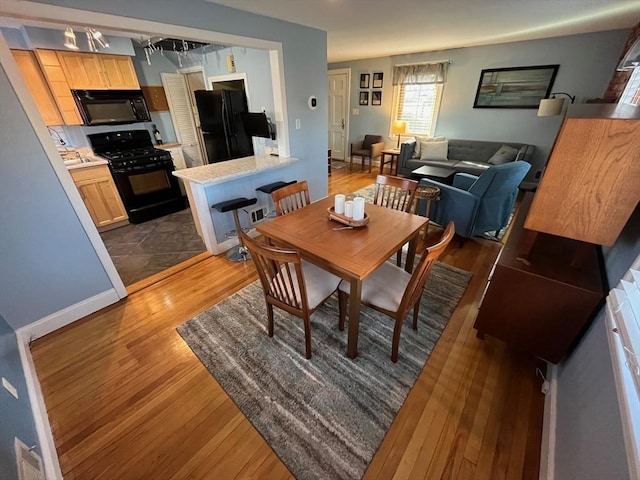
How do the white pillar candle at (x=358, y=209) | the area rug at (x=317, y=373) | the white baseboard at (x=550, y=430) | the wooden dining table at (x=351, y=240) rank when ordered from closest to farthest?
the white baseboard at (x=550, y=430)
the area rug at (x=317, y=373)
the wooden dining table at (x=351, y=240)
the white pillar candle at (x=358, y=209)

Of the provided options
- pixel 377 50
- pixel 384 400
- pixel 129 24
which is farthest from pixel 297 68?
pixel 384 400

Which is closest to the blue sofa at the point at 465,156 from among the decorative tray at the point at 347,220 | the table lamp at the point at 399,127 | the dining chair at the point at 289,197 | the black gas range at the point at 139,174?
the table lamp at the point at 399,127

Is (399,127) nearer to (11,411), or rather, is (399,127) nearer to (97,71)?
(97,71)

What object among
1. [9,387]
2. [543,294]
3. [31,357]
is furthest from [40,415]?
[543,294]

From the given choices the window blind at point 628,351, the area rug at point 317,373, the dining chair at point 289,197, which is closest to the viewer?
the window blind at point 628,351

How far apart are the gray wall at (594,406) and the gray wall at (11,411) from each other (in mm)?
2010

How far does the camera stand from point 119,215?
352 cm

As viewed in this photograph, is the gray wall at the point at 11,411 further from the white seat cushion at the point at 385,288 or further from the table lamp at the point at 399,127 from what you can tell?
the table lamp at the point at 399,127

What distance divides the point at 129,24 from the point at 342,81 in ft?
17.5

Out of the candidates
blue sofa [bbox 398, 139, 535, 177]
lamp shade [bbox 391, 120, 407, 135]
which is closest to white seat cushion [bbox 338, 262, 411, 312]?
blue sofa [bbox 398, 139, 535, 177]

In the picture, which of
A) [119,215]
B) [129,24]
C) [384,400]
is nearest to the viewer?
[384,400]

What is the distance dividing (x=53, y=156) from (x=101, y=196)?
1.94 meters

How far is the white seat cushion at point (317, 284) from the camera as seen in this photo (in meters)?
1.61

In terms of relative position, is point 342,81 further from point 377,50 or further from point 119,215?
point 119,215
